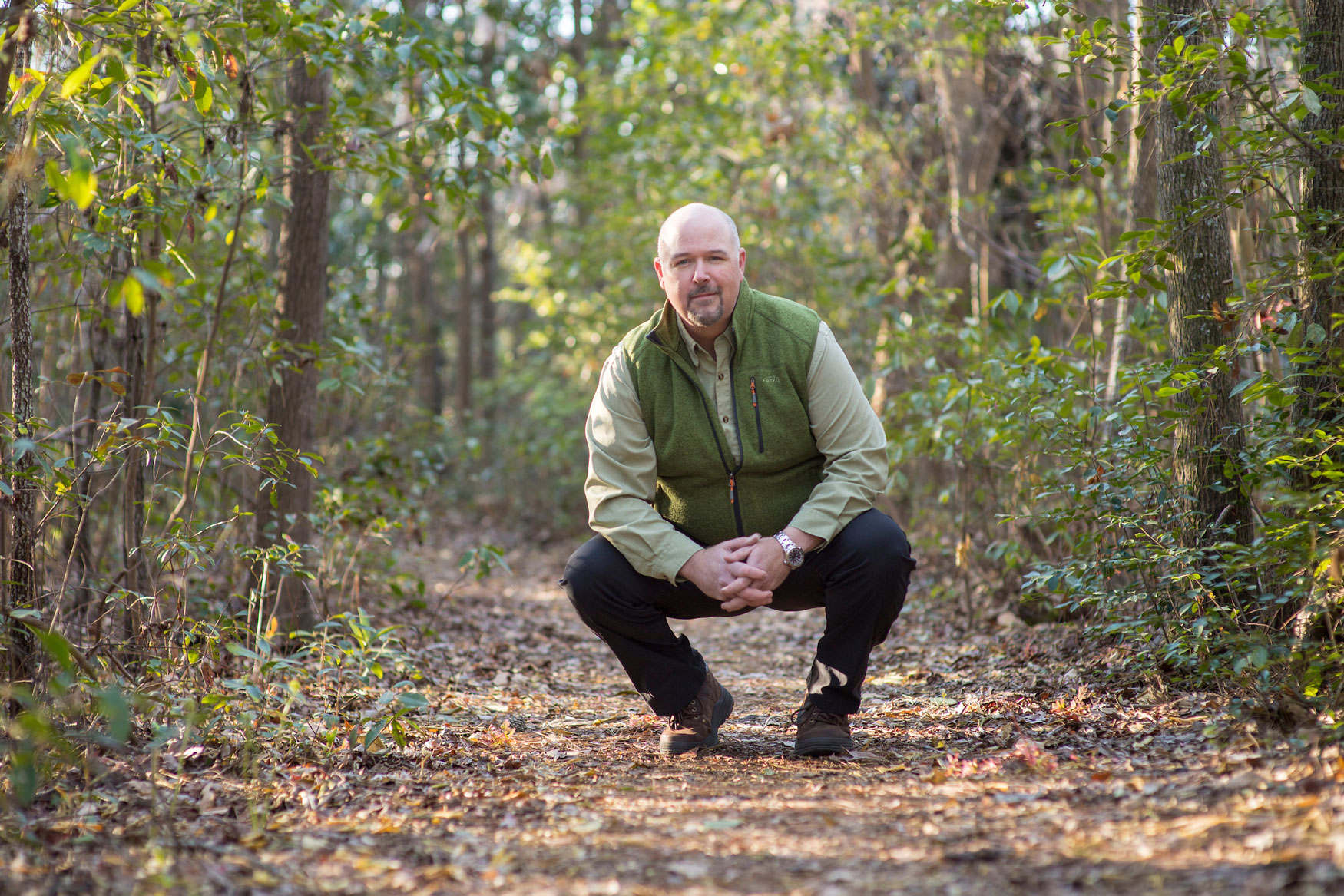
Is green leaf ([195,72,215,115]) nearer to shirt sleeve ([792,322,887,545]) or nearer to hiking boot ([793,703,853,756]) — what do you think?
shirt sleeve ([792,322,887,545])

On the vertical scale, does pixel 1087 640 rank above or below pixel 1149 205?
below

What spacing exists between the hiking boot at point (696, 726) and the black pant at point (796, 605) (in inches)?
1.3

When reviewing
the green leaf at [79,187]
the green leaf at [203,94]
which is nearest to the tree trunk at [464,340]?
the green leaf at [203,94]

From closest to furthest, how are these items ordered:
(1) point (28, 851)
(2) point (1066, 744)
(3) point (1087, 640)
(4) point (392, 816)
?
(1) point (28, 851) → (4) point (392, 816) → (2) point (1066, 744) → (3) point (1087, 640)

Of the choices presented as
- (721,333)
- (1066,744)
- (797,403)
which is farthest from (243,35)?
(1066,744)

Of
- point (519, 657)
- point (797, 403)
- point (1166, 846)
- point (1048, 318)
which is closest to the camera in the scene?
point (1166, 846)

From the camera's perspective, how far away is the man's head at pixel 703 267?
329cm

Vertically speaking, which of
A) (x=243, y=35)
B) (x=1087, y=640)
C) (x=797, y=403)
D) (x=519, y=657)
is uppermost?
(x=243, y=35)

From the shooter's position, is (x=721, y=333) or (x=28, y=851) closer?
(x=28, y=851)

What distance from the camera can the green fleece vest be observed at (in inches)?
131

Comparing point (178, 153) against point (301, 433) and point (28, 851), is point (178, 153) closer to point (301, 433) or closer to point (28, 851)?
point (301, 433)

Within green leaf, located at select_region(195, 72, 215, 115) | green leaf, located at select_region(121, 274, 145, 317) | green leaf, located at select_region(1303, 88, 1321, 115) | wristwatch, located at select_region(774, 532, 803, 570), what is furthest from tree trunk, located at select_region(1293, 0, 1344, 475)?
green leaf, located at select_region(195, 72, 215, 115)

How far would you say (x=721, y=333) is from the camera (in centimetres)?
340

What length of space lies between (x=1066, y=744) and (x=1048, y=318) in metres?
4.84
